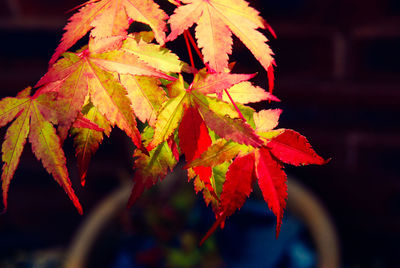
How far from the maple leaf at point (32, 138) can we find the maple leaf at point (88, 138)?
6cm

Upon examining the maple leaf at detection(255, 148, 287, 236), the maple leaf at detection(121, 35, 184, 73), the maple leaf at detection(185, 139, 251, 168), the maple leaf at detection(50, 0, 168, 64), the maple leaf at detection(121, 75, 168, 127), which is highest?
the maple leaf at detection(50, 0, 168, 64)

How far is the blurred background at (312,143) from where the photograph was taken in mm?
2521

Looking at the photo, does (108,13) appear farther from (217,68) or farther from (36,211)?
(36,211)

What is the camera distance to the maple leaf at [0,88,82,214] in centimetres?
59

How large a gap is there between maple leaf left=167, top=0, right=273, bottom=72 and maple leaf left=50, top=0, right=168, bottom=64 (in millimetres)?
29

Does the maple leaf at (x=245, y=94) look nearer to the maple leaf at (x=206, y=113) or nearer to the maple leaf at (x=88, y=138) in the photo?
the maple leaf at (x=206, y=113)

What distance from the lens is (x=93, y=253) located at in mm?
2658

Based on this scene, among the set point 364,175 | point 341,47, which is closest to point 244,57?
point 341,47

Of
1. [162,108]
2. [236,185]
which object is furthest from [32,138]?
[236,185]

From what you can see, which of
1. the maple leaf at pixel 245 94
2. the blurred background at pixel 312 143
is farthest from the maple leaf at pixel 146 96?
the blurred background at pixel 312 143

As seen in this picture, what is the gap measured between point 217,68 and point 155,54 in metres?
0.11

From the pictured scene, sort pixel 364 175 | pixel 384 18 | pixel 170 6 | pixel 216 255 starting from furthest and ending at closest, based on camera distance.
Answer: pixel 364 175
pixel 216 255
pixel 384 18
pixel 170 6

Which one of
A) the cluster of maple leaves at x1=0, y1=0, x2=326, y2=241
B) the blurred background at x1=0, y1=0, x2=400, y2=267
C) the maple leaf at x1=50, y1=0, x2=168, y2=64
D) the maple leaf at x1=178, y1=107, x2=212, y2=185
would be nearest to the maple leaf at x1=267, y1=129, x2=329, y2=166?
the cluster of maple leaves at x1=0, y1=0, x2=326, y2=241

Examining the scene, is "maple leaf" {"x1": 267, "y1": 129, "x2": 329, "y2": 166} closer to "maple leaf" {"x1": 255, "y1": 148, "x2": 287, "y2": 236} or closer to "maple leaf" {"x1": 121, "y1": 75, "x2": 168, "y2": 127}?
"maple leaf" {"x1": 255, "y1": 148, "x2": 287, "y2": 236}
